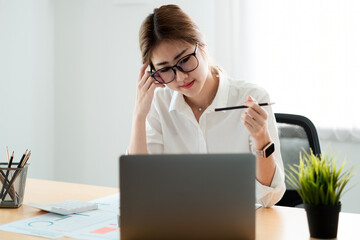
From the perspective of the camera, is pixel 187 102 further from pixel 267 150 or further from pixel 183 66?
pixel 267 150

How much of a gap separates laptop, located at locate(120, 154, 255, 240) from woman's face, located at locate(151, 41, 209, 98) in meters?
0.78

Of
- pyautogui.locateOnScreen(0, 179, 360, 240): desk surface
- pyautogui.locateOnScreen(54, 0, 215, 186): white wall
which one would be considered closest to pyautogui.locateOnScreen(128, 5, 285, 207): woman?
pyautogui.locateOnScreen(0, 179, 360, 240): desk surface

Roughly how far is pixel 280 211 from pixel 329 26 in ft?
5.32

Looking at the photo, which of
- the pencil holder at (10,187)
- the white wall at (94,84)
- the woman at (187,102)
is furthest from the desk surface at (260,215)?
the white wall at (94,84)

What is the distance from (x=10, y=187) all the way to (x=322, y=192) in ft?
3.20

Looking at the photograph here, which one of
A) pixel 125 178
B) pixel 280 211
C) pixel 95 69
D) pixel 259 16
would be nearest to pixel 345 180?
pixel 280 211

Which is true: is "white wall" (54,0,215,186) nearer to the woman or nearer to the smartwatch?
the woman

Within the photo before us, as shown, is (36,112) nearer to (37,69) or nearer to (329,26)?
(37,69)

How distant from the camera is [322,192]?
1.10 m

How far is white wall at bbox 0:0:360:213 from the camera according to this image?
323cm

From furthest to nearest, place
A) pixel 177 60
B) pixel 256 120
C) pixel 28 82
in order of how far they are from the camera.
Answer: pixel 28 82 → pixel 177 60 → pixel 256 120

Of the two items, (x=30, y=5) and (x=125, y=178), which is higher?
(x=30, y=5)

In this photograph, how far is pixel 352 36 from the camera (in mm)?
2719

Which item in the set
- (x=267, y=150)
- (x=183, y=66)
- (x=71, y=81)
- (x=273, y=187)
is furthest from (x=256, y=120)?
(x=71, y=81)
